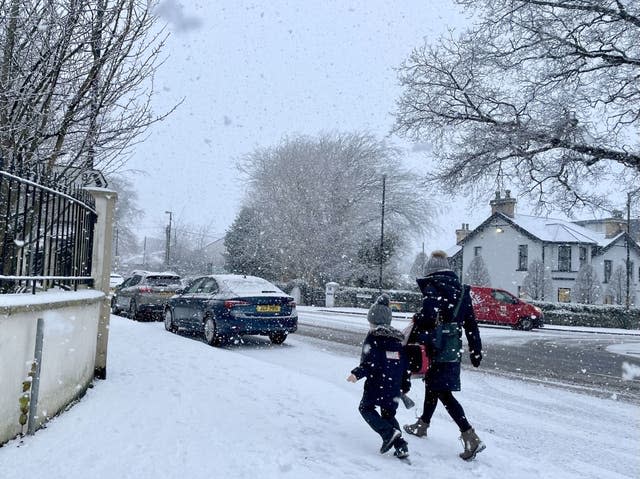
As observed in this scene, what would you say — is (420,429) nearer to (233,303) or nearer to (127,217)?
(233,303)

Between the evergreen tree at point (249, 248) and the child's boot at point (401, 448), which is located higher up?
the evergreen tree at point (249, 248)

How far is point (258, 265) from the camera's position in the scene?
1752 inches

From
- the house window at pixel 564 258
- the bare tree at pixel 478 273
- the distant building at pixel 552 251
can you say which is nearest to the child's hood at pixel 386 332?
the distant building at pixel 552 251

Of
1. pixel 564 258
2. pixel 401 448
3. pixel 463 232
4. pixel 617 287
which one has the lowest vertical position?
pixel 401 448

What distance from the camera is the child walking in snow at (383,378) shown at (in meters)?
4.31

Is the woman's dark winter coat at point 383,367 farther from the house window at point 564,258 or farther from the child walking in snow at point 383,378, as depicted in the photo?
the house window at point 564,258

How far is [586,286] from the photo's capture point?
39656 millimetres

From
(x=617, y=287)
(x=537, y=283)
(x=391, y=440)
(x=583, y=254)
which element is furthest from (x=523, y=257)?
(x=391, y=440)

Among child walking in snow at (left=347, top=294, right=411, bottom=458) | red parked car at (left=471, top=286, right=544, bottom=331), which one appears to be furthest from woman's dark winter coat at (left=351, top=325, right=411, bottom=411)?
red parked car at (left=471, top=286, right=544, bottom=331)

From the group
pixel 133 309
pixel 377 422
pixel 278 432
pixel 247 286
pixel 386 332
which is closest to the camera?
pixel 377 422

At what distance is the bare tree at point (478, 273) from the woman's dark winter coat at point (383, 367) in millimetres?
41816

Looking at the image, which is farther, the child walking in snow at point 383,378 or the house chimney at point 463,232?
the house chimney at point 463,232

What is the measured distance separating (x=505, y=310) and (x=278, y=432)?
19645 mm

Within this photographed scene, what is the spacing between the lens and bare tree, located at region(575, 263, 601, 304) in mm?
39372
